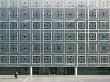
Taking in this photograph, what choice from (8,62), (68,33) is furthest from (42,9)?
(8,62)

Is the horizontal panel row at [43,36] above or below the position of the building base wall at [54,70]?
above

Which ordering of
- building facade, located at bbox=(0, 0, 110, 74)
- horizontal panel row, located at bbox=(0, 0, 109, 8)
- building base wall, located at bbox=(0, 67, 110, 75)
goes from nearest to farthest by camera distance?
building facade, located at bbox=(0, 0, 110, 74), horizontal panel row, located at bbox=(0, 0, 109, 8), building base wall, located at bbox=(0, 67, 110, 75)

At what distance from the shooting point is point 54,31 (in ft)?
197

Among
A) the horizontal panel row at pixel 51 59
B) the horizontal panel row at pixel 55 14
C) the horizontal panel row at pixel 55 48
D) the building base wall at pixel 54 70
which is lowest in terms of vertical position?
the building base wall at pixel 54 70

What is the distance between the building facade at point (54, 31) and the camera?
197 ft

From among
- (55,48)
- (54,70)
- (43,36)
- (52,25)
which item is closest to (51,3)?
(52,25)

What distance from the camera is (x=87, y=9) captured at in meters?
60.5

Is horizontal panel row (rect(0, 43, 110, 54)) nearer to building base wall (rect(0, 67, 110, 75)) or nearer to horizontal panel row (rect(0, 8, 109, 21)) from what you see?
building base wall (rect(0, 67, 110, 75))

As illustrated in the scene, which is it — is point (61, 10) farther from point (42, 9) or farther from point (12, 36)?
point (12, 36)

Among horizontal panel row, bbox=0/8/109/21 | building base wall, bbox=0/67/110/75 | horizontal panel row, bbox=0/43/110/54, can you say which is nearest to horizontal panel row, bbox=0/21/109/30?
horizontal panel row, bbox=0/8/109/21

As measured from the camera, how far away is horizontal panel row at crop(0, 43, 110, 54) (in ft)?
197

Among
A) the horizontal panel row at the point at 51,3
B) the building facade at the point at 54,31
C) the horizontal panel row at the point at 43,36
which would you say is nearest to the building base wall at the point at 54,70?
the building facade at the point at 54,31

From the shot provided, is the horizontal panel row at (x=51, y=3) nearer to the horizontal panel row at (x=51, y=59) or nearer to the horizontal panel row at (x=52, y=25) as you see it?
the horizontal panel row at (x=52, y=25)

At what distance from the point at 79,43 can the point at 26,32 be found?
8825 mm
